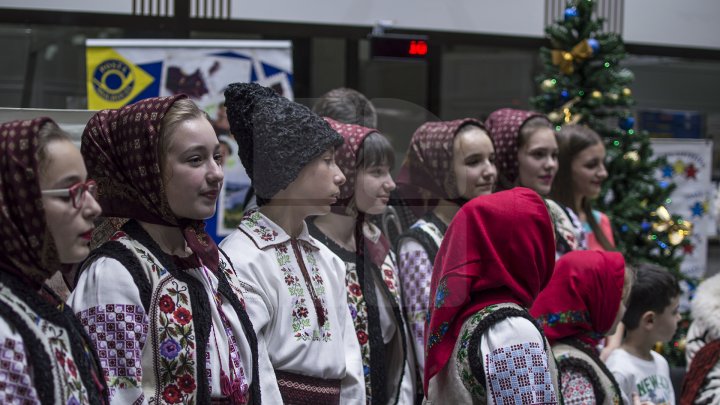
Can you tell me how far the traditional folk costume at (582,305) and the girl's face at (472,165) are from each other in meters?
A: 0.70

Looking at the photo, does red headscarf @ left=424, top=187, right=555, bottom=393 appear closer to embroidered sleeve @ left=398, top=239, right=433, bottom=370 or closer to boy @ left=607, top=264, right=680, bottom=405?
embroidered sleeve @ left=398, top=239, right=433, bottom=370

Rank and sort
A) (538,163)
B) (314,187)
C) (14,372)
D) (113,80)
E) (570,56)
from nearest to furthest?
(14,372), (314,187), (538,163), (113,80), (570,56)

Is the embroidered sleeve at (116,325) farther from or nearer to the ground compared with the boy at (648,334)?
farther from the ground

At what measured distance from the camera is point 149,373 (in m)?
2.34

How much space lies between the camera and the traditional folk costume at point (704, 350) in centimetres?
409

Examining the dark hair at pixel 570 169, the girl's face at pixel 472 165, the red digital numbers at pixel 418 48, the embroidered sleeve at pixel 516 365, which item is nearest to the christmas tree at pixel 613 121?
the red digital numbers at pixel 418 48

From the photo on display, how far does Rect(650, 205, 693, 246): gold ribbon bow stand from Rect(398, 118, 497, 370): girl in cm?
260

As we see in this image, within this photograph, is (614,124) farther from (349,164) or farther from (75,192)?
(75,192)

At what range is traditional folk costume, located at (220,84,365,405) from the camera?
2.86 m

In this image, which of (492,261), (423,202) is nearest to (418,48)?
(423,202)

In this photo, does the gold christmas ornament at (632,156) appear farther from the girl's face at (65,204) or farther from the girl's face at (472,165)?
the girl's face at (65,204)

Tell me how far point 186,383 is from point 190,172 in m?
0.51

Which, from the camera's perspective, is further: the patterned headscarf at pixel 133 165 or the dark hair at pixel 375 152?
the dark hair at pixel 375 152

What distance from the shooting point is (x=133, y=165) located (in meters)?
2.44
